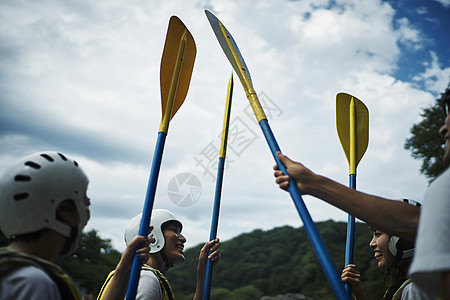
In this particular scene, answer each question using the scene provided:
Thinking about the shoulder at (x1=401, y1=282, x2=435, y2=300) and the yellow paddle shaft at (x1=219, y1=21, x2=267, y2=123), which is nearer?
the shoulder at (x1=401, y1=282, x2=435, y2=300)

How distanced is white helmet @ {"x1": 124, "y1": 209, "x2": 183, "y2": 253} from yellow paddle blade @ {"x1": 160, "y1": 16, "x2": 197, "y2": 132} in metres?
1.68

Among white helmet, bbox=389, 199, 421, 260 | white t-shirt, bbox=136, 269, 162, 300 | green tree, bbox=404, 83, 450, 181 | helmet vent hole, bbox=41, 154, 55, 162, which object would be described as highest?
green tree, bbox=404, 83, 450, 181

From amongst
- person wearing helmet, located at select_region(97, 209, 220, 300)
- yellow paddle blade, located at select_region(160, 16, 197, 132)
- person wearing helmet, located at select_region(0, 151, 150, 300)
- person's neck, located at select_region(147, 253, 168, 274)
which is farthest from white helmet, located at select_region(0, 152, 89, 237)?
person's neck, located at select_region(147, 253, 168, 274)

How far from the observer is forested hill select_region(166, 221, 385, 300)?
92.8 feet

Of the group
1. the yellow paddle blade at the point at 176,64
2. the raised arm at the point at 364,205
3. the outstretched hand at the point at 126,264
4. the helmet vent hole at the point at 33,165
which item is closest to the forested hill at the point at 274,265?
the yellow paddle blade at the point at 176,64

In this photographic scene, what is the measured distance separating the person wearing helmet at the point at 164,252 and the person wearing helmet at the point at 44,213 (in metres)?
1.45

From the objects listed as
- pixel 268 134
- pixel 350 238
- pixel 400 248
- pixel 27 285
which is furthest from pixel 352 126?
pixel 27 285

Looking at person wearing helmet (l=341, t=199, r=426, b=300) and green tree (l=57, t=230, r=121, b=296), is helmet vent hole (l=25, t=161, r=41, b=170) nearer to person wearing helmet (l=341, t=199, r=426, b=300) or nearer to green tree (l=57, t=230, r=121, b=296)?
person wearing helmet (l=341, t=199, r=426, b=300)

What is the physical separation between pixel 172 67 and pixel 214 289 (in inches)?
1184

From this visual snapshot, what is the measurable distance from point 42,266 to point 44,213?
13.4 inches

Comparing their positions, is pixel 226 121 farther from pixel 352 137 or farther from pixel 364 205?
pixel 364 205

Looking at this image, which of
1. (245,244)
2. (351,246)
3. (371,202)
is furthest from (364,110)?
(245,244)

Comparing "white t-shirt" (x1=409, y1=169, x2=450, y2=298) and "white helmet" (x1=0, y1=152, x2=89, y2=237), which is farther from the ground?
"white helmet" (x1=0, y1=152, x2=89, y2=237)

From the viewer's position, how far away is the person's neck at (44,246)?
2.20m
